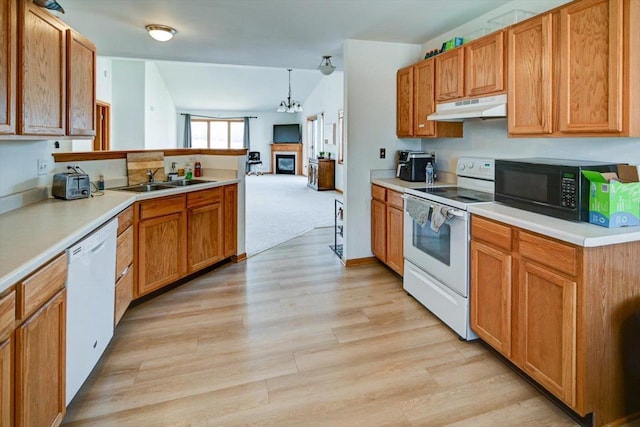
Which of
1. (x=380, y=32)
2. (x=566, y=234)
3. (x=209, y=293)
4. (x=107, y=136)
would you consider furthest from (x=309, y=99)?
(x=566, y=234)

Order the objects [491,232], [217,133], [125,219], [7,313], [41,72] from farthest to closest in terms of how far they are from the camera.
Answer: [217,133] → [125,219] → [491,232] → [41,72] → [7,313]

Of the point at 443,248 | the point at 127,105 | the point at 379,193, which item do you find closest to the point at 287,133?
the point at 127,105

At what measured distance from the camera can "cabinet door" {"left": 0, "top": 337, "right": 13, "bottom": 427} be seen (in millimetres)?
1190

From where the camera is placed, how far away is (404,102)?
3.91 m

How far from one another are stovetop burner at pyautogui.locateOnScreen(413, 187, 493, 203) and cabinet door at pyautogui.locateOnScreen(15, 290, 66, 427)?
2338 millimetres

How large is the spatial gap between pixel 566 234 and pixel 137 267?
279 cm

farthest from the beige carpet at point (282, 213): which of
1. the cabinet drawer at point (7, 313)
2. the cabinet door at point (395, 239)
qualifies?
the cabinet drawer at point (7, 313)

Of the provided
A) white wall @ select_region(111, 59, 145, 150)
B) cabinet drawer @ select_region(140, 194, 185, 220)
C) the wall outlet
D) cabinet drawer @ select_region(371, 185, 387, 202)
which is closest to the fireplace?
white wall @ select_region(111, 59, 145, 150)

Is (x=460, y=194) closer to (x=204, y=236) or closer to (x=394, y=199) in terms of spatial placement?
(x=394, y=199)

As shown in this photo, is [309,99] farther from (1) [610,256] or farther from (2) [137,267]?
(1) [610,256]

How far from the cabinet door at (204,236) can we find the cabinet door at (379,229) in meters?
1.59

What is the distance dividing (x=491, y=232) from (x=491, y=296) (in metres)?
0.38

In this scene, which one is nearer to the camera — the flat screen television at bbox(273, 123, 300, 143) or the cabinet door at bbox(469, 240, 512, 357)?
the cabinet door at bbox(469, 240, 512, 357)

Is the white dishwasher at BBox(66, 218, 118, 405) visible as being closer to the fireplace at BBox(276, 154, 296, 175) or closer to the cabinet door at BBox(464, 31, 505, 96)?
the cabinet door at BBox(464, 31, 505, 96)
